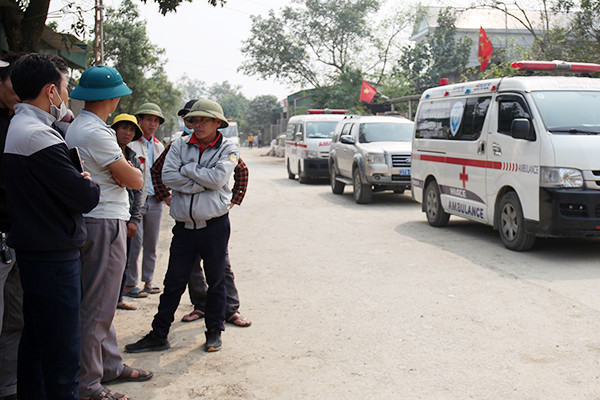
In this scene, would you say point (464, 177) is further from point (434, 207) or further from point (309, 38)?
point (309, 38)

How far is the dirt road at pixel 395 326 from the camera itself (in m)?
4.03

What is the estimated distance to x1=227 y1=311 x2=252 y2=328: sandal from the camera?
5336 mm

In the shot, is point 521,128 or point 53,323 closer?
point 53,323

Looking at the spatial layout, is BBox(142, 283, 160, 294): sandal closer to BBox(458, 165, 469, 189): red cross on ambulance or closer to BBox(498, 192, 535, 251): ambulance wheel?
BBox(498, 192, 535, 251): ambulance wheel

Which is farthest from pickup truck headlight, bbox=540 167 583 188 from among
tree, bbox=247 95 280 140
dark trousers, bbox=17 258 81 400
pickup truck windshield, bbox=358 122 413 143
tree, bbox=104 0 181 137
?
tree, bbox=247 95 280 140

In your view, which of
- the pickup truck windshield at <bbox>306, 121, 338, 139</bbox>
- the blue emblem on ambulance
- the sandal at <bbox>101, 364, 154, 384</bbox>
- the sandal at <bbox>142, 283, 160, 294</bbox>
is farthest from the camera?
the pickup truck windshield at <bbox>306, 121, 338, 139</bbox>

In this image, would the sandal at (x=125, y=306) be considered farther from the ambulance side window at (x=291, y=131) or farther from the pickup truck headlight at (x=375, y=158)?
the ambulance side window at (x=291, y=131)

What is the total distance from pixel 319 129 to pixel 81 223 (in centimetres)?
1640

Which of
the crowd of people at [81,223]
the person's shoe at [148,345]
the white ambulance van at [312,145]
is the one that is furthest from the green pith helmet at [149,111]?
the white ambulance van at [312,145]

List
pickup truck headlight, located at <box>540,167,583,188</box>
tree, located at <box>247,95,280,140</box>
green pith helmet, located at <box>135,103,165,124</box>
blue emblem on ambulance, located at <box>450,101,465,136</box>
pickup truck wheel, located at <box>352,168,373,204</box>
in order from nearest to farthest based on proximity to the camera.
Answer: green pith helmet, located at <box>135,103,165,124</box> → pickup truck headlight, located at <box>540,167,583,188</box> → blue emblem on ambulance, located at <box>450,101,465,136</box> → pickup truck wheel, located at <box>352,168,373,204</box> → tree, located at <box>247,95,280,140</box>

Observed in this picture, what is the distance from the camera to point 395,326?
5.22 meters

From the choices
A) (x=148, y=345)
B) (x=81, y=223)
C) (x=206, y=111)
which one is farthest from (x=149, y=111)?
(x=81, y=223)

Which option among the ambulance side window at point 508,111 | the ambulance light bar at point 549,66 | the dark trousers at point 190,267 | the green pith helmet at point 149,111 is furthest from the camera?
the ambulance light bar at point 549,66

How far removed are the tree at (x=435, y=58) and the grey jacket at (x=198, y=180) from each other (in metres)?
30.0
